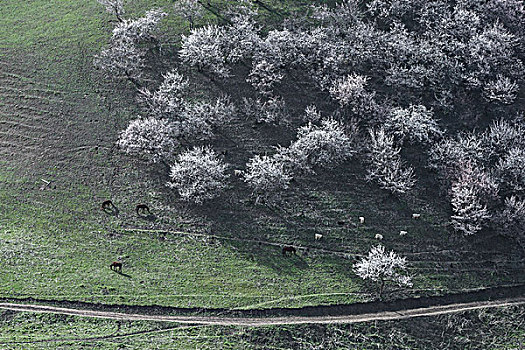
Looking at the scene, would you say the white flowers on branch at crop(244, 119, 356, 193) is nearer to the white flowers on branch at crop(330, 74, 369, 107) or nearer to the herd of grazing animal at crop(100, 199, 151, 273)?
the white flowers on branch at crop(330, 74, 369, 107)

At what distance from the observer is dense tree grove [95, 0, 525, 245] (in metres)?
69.6

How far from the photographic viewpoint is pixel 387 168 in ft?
230

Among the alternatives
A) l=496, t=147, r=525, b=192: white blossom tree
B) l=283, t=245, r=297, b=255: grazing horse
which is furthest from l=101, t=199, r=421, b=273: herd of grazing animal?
l=496, t=147, r=525, b=192: white blossom tree

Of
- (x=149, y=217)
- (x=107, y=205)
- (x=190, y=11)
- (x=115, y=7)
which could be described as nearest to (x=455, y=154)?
(x=149, y=217)

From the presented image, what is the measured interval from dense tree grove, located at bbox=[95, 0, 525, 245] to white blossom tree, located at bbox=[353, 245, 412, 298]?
926cm

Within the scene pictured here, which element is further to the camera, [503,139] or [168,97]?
[168,97]

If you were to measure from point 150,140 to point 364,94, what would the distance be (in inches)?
1095

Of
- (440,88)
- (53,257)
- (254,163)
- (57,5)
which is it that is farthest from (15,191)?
(440,88)

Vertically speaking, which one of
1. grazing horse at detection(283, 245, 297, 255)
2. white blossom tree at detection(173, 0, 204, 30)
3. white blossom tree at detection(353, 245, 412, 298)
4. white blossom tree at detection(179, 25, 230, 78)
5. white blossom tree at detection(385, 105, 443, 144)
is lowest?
white blossom tree at detection(353, 245, 412, 298)

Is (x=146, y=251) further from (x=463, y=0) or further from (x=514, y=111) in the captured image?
(x=463, y=0)

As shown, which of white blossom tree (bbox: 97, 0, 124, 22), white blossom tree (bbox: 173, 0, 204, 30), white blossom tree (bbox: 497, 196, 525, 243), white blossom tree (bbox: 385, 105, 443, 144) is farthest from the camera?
white blossom tree (bbox: 173, 0, 204, 30)

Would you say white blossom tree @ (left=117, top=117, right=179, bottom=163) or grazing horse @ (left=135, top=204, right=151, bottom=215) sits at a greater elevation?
white blossom tree @ (left=117, top=117, right=179, bottom=163)

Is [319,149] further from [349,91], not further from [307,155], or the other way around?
[349,91]

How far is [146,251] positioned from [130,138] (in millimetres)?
15026
